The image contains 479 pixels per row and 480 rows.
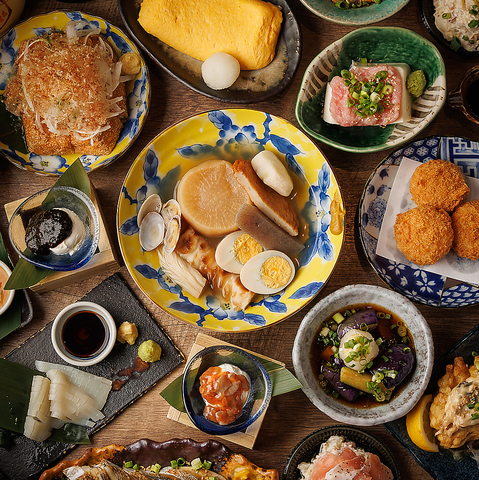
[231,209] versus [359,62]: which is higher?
[359,62]

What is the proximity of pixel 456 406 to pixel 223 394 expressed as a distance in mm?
1124

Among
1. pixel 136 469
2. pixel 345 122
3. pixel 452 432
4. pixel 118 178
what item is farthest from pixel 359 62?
pixel 136 469

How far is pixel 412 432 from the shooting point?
2.03 metres

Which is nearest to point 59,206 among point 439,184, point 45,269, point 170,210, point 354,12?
point 45,269

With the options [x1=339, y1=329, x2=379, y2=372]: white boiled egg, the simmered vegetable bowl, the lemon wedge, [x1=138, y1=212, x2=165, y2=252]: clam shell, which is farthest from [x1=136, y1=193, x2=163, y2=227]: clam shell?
the lemon wedge

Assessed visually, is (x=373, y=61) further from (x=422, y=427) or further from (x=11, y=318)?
(x=11, y=318)

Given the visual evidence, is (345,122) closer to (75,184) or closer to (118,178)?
(118,178)

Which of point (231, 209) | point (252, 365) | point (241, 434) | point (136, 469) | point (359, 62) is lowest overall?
point (136, 469)

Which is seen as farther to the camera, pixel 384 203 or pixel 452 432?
pixel 384 203

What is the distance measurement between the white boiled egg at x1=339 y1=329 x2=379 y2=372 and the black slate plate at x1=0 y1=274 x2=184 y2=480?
869mm

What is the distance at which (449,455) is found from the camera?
2.06m

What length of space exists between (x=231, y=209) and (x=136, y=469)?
4.84 ft

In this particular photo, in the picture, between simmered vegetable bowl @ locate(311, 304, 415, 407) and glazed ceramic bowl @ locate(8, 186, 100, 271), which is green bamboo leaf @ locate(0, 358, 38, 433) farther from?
simmered vegetable bowl @ locate(311, 304, 415, 407)

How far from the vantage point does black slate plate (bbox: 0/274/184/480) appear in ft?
7.13
